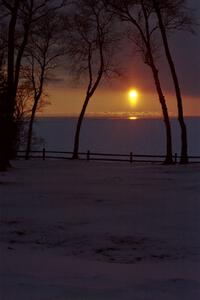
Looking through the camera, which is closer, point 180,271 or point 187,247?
point 180,271

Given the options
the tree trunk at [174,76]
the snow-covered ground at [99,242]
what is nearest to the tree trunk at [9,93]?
the snow-covered ground at [99,242]

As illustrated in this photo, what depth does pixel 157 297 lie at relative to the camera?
25.7 ft

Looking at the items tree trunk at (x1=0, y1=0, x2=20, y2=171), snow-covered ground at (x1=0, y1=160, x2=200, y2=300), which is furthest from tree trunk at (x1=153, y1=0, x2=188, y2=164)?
snow-covered ground at (x1=0, y1=160, x2=200, y2=300)

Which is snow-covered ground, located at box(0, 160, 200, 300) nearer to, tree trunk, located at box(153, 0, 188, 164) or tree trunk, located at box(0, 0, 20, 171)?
tree trunk, located at box(0, 0, 20, 171)

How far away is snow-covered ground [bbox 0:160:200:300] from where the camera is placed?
8.30 meters

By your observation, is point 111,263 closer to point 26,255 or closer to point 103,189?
point 26,255

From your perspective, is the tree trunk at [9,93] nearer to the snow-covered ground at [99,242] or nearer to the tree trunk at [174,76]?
the snow-covered ground at [99,242]

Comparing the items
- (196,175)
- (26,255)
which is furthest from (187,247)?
(196,175)

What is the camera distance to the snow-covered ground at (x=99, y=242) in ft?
27.2

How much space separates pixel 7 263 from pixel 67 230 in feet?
12.9

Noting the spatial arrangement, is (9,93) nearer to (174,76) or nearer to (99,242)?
(174,76)

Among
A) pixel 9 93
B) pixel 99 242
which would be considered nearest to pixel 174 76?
pixel 9 93

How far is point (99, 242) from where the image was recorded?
40.0 feet

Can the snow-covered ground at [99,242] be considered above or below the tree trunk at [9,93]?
below
